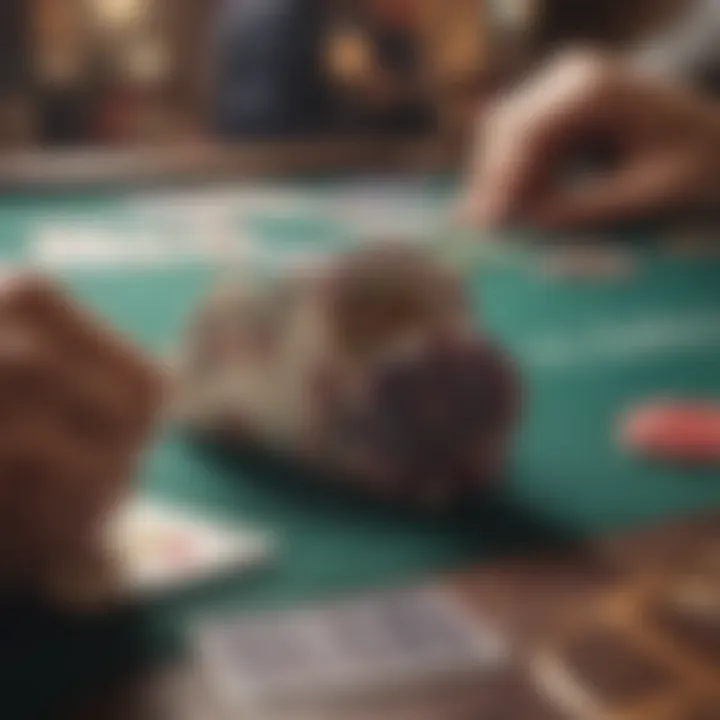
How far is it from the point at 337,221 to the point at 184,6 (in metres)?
1.18

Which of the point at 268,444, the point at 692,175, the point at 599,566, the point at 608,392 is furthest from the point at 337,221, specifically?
the point at 599,566

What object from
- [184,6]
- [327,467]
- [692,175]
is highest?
[184,6]

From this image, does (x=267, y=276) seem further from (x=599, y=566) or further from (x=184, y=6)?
(x=184, y=6)

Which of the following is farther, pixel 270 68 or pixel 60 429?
pixel 270 68

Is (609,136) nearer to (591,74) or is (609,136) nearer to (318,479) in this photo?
(591,74)

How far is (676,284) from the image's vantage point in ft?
3.26

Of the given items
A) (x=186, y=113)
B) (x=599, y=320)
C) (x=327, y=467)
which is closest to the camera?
(x=327, y=467)

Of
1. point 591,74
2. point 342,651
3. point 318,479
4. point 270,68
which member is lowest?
point 342,651

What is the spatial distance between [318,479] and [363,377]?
0.15 ft

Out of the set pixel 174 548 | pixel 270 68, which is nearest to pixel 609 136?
pixel 174 548

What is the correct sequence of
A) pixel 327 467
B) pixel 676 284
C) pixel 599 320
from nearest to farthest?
pixel 327 467
pixel 599 320
pixel 676 284

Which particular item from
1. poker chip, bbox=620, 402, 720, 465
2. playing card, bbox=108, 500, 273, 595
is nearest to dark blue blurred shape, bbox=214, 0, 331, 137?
poker chip, bbox=620, 402, 720, 465

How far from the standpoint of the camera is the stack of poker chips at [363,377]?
54cm

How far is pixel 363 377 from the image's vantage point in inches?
21.5
